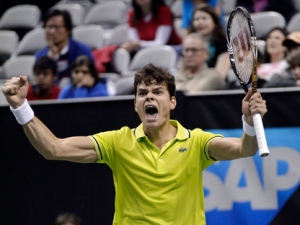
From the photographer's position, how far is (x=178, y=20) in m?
10.4

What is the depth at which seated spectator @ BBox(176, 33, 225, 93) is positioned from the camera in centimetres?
759

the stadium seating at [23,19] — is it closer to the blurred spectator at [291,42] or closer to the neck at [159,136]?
the blurred spectator at [291,42]

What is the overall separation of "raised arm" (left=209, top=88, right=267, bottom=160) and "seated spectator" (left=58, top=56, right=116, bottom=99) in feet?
9.54

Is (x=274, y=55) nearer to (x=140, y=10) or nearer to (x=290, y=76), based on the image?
(x=290, y=76)

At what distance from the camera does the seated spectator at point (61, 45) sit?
9344 millimetres

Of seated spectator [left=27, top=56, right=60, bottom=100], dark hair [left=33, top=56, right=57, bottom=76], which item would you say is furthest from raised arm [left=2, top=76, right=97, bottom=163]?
dark hair [left=33, top=56, right=57, bottom=76]

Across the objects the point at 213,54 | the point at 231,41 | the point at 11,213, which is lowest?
the point at 11,213

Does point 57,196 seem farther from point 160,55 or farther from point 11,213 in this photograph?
Result: point 160,55

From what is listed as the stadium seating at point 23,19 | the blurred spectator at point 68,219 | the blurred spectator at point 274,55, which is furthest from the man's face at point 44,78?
the stadium seating at point 23,19

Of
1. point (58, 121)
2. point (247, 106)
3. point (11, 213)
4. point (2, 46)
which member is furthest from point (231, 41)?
point (2, 46)

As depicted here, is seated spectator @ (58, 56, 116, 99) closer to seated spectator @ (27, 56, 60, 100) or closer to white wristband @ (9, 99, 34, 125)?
seated spectator @ (27, 56, 60, 100)

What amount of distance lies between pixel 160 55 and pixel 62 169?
2172 millimetres

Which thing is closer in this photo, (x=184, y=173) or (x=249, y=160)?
(x=184, y=173)

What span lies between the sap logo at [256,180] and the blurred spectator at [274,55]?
4.04ft
